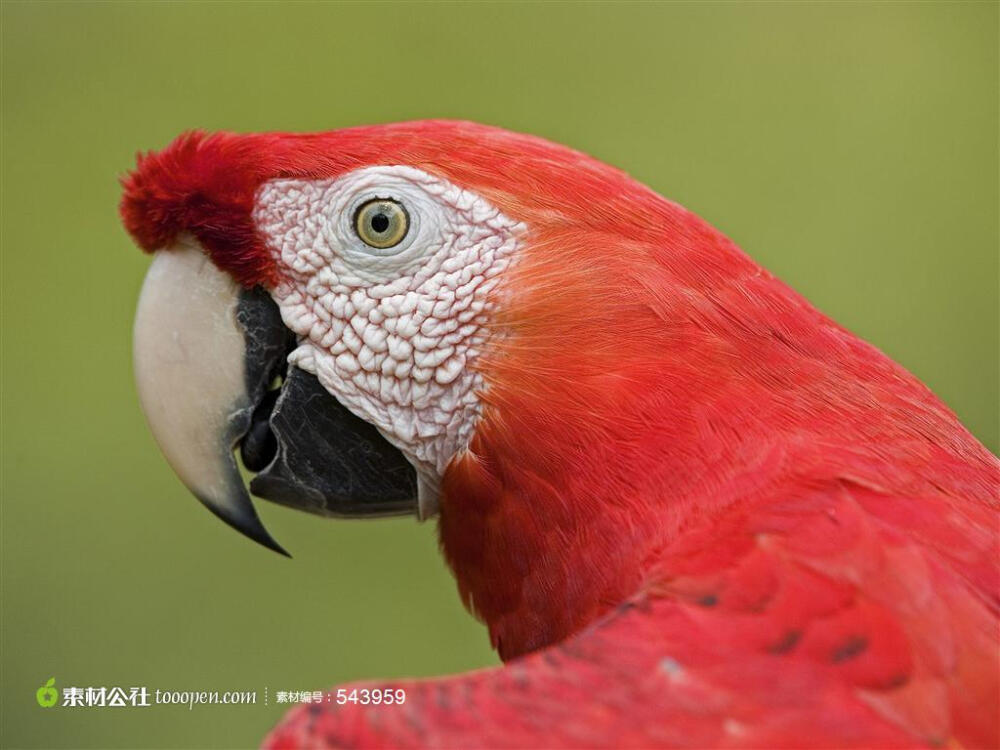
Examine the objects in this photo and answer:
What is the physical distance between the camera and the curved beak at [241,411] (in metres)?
1.01

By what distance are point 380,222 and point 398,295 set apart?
0.22 ft

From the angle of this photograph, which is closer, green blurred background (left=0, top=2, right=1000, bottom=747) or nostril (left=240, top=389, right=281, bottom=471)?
nostril (left=240, top=389, right=281, bottom=471)

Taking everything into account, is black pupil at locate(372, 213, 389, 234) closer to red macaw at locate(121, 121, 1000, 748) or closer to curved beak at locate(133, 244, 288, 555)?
red macaw at locate(121, 121, 1000, 748)

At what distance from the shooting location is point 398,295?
96cm

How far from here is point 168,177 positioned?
103 centimetres

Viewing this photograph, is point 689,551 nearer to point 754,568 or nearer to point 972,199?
point 754,568

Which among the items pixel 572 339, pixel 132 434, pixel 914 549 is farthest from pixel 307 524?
pixel 914 549

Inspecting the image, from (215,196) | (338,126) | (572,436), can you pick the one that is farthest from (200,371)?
(338,126)

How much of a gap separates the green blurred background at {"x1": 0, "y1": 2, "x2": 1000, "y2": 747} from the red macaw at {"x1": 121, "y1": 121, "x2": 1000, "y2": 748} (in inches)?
55.3

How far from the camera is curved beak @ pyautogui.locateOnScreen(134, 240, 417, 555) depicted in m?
1.01

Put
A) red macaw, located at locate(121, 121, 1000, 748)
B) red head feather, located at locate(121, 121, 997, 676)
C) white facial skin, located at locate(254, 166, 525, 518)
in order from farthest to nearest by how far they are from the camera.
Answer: white facial skin, located at locate(254, 166, 525, 518) → red head feather, located at locate(121, 121, 997, 676) → red macaw, located at locate(121, 121, 1000, 748)

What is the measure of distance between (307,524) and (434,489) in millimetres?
1529

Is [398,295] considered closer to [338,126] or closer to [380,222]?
[380,222]

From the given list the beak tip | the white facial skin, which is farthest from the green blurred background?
the white facial skin
